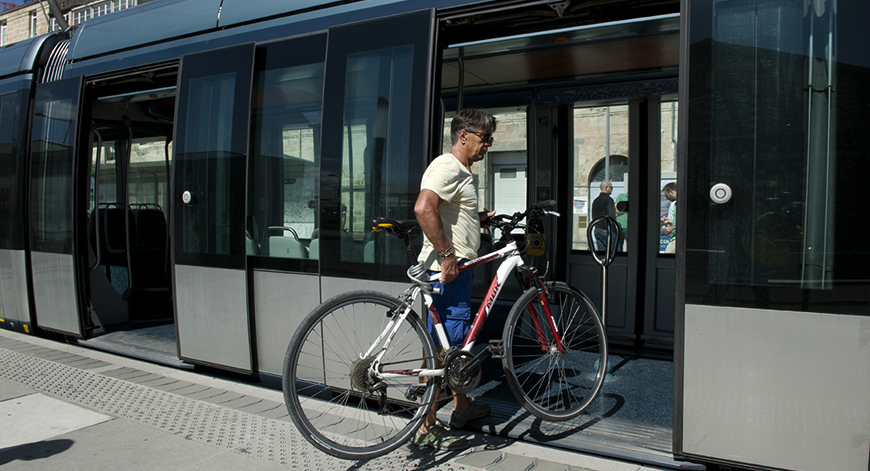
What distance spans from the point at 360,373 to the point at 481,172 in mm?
3780

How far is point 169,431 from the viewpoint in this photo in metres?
3.42

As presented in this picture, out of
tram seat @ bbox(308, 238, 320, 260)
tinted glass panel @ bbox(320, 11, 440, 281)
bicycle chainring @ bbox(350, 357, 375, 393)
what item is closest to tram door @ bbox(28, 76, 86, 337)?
tram seat @ bbox(308, 238, 320, 260)

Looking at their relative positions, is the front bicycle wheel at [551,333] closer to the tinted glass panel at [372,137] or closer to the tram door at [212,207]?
the tinted glass panel at [372,137]

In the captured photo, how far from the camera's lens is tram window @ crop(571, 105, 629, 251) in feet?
17.4

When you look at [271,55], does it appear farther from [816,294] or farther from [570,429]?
[816,294]

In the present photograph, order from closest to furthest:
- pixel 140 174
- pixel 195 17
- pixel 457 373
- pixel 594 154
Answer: pixel 457 373
pixel 195 17
pixel 594 154
pixel 140 174

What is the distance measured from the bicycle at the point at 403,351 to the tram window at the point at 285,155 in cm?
92

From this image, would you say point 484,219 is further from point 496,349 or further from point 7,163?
point 7,163

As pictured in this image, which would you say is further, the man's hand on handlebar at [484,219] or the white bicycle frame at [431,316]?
the man's hand on handlebar at [484,219]

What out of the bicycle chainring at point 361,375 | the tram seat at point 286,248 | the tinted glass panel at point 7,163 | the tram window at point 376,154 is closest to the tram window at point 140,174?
the tinted glass panel at point 7,163

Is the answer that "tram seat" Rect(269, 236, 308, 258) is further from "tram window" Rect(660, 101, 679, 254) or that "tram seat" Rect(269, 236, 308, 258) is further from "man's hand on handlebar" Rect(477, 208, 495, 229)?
"tram window" Rect(660, 101, 679, 254)

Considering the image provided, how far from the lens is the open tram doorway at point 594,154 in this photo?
4422mm

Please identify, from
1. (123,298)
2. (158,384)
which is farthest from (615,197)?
(123,298)

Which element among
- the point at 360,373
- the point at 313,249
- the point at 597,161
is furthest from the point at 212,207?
the point at 597,161
